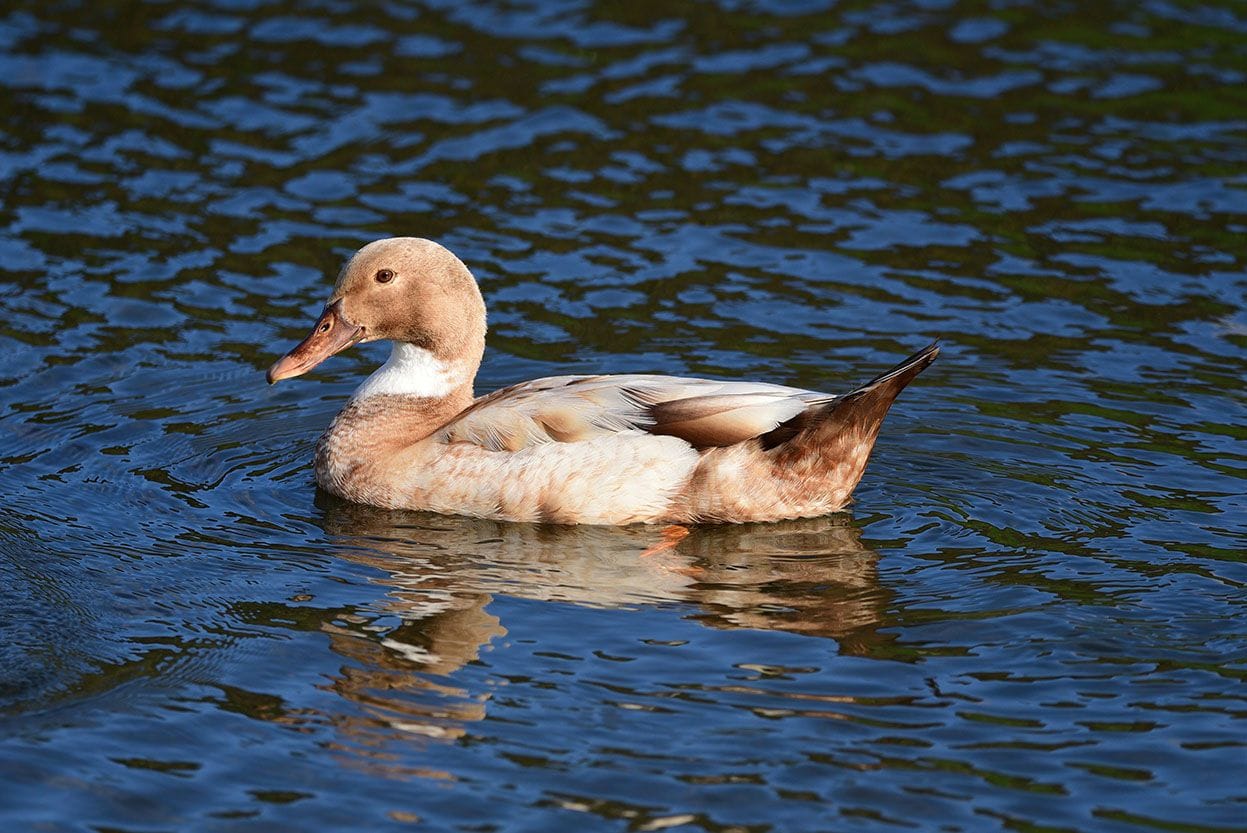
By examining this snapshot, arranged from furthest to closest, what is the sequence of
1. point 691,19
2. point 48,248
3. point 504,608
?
point 691,19 < point 48,248 < point 504,608

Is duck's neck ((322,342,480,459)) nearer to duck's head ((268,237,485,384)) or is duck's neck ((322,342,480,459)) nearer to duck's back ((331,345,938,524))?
duck's head ((268,237,485,384))

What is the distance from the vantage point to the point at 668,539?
879 cm

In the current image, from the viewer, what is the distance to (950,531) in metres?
8.64

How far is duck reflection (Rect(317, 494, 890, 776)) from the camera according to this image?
7027mm

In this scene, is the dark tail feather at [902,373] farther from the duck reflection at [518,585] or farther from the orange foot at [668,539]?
the orange foot at [668,539]

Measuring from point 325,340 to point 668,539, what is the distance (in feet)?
7.00

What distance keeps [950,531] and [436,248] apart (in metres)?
2.98

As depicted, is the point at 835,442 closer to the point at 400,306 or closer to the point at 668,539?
the point at 668,539

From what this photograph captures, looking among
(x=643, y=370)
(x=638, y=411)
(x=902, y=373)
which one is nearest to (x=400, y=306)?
(x=638, y=411)

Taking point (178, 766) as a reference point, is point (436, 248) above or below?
above

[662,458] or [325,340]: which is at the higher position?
[325,340]

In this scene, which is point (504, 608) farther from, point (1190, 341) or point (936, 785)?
point (1190, 341)

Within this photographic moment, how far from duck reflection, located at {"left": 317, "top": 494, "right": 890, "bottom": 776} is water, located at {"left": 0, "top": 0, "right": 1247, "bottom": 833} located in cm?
3

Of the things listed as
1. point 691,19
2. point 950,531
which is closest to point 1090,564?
point 950,531
